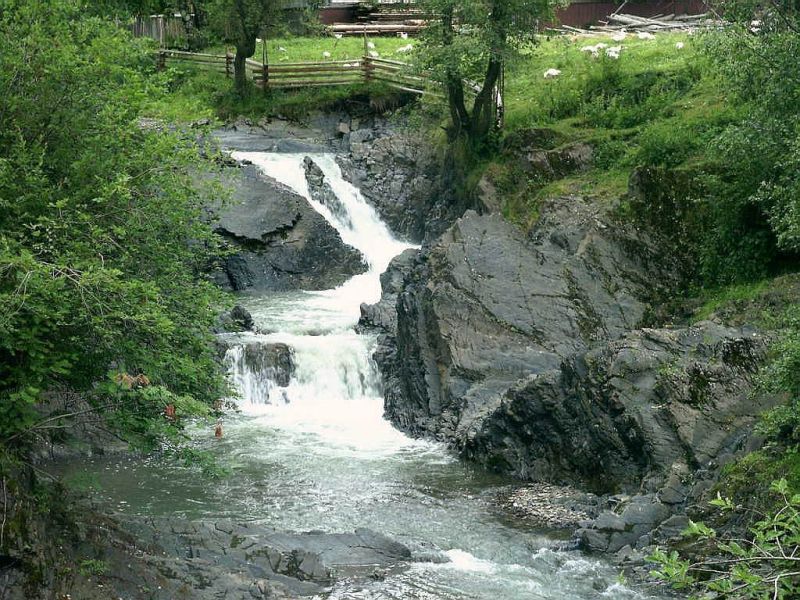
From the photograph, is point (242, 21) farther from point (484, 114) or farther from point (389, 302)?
point (389, 302)

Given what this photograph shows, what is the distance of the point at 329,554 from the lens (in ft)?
53.4

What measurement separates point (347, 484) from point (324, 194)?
16.9m

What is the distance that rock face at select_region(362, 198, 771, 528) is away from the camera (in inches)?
734

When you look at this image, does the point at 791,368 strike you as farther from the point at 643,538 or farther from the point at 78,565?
the point at 78,565

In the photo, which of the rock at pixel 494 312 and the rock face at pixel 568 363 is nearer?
the rock face at pixel 568 363

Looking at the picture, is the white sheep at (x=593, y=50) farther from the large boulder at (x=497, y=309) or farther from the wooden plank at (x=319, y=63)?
the large boulder at (x=497, y=309)

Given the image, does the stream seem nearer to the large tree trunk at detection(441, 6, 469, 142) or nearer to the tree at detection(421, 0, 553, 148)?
the large tree trunk at detection(441, 6, 469, 142)

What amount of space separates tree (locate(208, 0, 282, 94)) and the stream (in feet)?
48.7

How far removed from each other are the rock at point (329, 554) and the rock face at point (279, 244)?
16517 mm

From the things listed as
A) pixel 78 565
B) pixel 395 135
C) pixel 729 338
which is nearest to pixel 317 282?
pixel 395 135

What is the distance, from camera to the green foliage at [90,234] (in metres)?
12.2

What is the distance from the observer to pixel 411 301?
25.3 metres

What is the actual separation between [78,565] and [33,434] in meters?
1.68

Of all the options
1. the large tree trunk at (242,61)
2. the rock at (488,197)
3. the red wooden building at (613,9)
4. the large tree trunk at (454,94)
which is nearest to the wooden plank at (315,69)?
the large tree trunk at (242,61)
